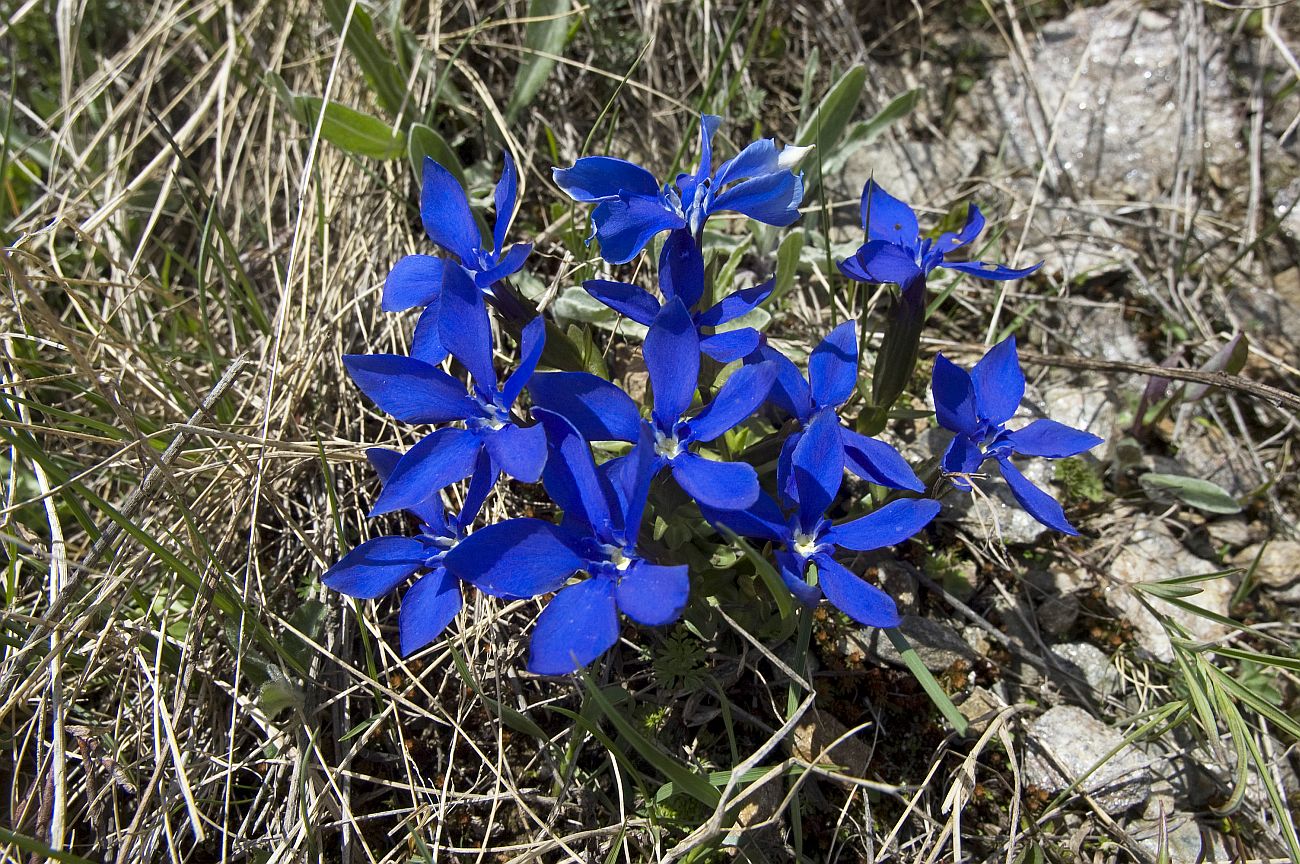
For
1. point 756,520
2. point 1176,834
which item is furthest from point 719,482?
point 1176,834

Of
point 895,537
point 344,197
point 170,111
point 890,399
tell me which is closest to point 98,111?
point 170,111

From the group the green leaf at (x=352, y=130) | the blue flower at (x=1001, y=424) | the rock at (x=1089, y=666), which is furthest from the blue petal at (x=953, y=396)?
the green leaf at (x=352, y=130)

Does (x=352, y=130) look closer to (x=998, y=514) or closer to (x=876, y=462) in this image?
(x=876, y=462)

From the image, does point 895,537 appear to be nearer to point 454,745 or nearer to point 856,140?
point 454,745

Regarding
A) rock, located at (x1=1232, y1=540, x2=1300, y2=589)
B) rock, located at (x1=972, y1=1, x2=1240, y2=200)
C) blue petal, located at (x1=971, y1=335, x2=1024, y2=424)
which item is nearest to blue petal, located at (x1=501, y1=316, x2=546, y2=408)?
blue petal, located at (x1=971, y1=335, x2=1024, y2=424)

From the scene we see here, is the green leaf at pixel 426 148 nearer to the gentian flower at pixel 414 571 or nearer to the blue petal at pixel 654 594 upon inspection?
the gentian flower at pixel 414 571

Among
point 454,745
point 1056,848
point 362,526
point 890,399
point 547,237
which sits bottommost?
point 1056,848

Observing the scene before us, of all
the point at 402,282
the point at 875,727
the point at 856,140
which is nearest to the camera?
the point at 402,282
